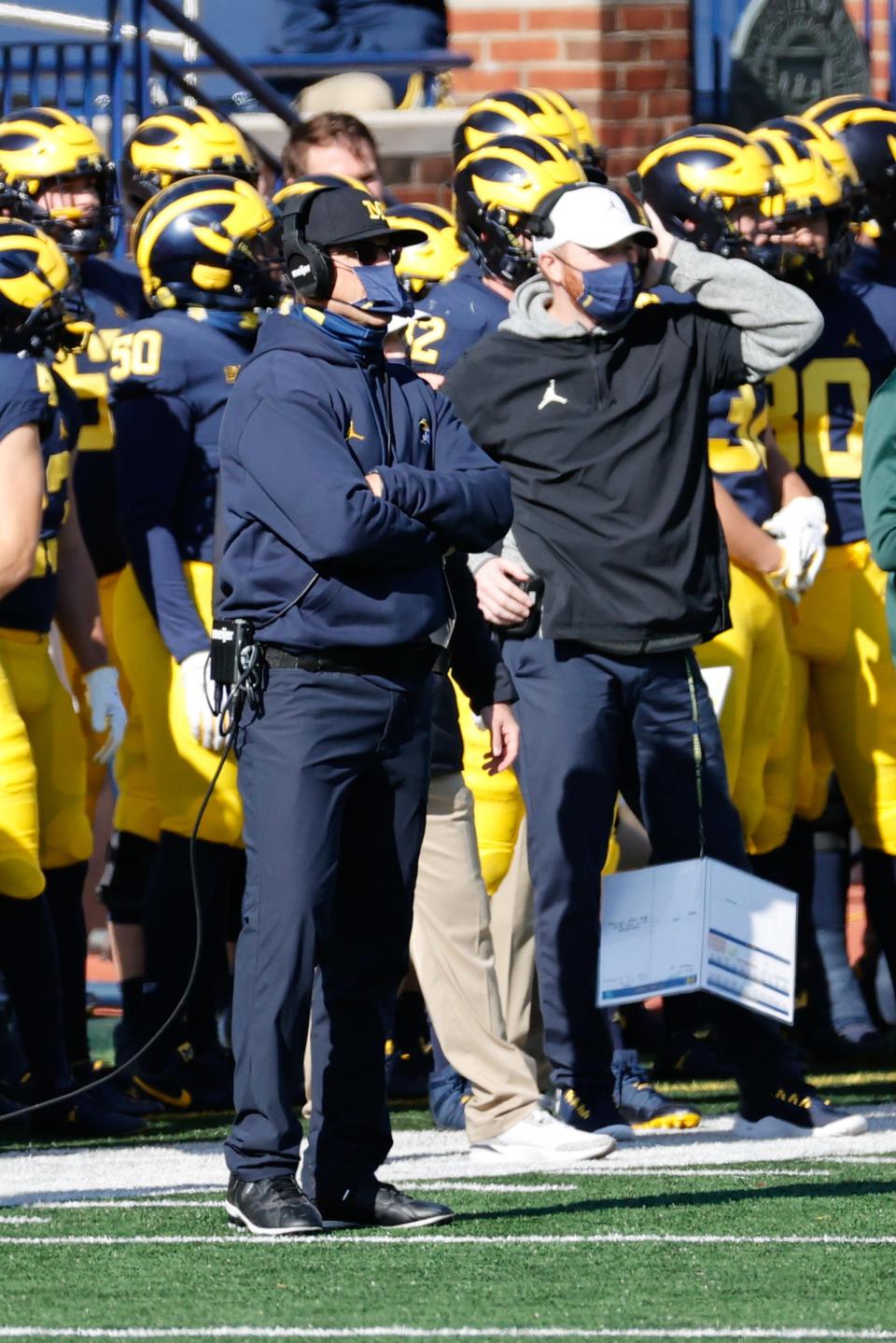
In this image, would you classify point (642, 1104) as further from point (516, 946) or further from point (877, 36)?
point (877, 36)

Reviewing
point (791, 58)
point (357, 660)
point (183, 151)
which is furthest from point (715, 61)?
point (357, 660)

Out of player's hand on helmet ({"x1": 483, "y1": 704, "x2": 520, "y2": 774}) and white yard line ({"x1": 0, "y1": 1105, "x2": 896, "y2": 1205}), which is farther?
white yard line ({"x1": 0, "y1": 1105, "x2": 896, "y2": 1205})

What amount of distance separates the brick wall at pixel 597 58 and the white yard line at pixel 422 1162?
19.2 feet

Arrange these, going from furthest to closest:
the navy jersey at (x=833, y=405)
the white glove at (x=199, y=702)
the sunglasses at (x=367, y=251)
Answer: the navy jersey at (x=833, y=405) → the white glove at (x=199, y=702) → the sunglasses at (x=367, y=251)

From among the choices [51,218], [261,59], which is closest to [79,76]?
[261,59]

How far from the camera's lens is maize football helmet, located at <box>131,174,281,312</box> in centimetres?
753

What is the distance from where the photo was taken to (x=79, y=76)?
1214 centimetres

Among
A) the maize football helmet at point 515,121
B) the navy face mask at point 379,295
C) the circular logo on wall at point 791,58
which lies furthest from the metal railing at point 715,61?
the navy face mask at point 379,295

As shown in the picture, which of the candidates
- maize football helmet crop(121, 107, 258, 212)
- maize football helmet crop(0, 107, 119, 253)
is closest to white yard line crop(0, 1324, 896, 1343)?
maize football helmet crop(0, 107, 119, 253)

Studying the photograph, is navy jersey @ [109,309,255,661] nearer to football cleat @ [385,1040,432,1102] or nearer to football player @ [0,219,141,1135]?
football player @ [0,219,141,1135]

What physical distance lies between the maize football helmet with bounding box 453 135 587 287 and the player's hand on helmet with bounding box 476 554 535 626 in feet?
4.65

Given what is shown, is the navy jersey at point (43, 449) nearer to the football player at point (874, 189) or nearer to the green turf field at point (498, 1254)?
the green turf field at point (498, 1254)

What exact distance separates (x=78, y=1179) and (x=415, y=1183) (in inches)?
29.4

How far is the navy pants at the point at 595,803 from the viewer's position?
6.53m
